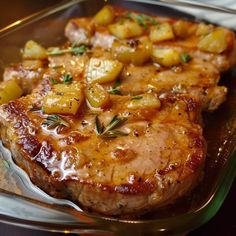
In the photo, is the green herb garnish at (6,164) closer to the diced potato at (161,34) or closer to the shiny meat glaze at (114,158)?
the shiny meat glaze at (114,158)

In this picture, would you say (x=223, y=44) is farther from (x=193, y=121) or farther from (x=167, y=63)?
(x=193, y=121)

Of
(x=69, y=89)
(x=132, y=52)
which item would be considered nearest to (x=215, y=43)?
(x=132, y=52)

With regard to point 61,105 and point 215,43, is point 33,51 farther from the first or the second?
point 215,43

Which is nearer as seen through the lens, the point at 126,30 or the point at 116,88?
the point at 116,88

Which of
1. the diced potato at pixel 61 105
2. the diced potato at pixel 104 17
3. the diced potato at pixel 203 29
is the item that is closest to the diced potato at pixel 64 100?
the diced potato at pixel 61 105

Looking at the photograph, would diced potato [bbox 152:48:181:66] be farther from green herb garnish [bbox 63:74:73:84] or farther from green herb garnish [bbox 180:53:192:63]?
green herb garnish [bbox 63:74:73:84]
